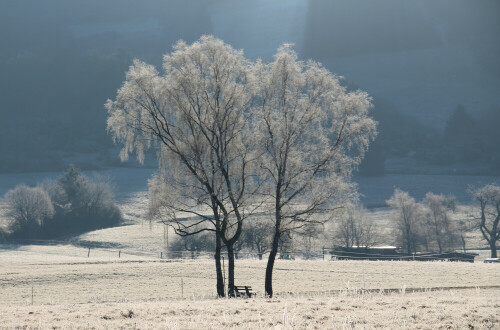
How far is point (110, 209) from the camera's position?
105m

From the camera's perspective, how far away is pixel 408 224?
258ft

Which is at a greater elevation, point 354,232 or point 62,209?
point 62,209

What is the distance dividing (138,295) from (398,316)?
2035cm

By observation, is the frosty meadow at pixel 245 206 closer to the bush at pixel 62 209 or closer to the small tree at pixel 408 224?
the small tree at pixel 408 224

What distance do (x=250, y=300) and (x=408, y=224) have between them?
62583 millimetres

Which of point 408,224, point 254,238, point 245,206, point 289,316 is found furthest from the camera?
point 408,224

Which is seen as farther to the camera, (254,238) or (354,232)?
(354,232)

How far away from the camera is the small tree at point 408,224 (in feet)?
257

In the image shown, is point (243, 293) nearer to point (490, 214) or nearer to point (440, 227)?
point (440, 227)

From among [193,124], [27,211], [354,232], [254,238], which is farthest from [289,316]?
[27,211]

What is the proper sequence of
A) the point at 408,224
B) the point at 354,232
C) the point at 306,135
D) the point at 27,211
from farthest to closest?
the point at 27,211 < the point at 354,232 < the point at 408,224 < the point at 306,135

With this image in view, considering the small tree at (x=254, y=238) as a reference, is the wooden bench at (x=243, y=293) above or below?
below

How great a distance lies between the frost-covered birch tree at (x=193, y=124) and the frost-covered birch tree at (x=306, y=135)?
1.16 metres

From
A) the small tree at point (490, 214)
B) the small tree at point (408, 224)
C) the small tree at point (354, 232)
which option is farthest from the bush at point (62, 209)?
the small tree at point (490, 214)
